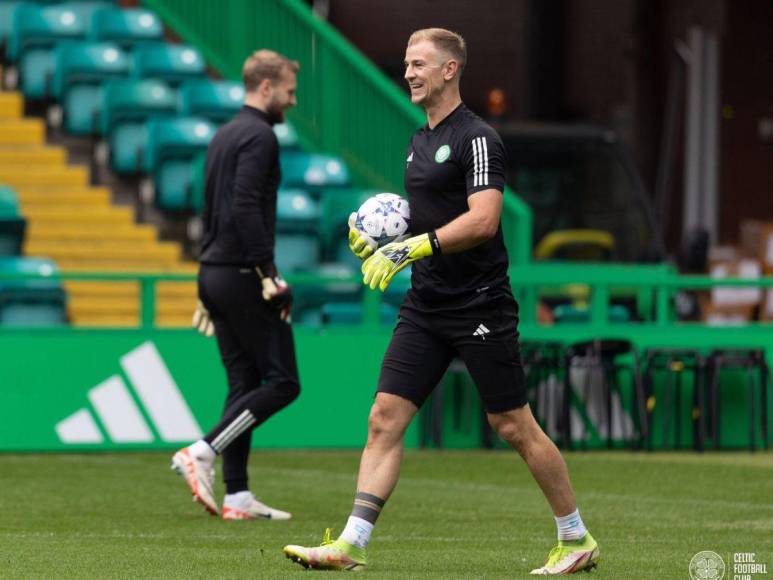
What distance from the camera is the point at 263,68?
10.5 m

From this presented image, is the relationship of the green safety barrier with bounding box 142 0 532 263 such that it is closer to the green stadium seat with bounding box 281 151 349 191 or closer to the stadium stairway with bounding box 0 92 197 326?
the green stadium seat with bounding box 281 151 349 191

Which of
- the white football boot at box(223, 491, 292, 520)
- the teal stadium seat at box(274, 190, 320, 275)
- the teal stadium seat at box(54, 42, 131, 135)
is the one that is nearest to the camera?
the white football boot at box(223, 491, 292, 520)

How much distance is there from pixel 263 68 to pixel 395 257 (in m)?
2.92

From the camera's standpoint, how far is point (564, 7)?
90.6 ft

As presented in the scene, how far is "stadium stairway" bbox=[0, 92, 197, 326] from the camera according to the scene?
16.5 m

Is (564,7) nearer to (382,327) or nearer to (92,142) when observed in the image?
(92,142)

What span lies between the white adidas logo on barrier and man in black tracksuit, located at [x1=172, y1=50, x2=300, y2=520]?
141 inches

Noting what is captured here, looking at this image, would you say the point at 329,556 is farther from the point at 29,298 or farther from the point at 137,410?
the point at 29,298

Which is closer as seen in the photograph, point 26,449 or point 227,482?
point 227,482

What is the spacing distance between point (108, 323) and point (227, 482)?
6.00 m

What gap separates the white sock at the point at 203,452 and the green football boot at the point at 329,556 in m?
2.28

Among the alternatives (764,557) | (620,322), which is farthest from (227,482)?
(620,322)

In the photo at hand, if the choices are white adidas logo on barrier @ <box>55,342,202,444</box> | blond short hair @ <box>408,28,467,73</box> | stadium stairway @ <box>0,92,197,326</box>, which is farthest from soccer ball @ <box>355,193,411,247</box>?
stadium stairway @ <box>0,92,197,326</box>

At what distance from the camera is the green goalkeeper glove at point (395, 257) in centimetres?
778
